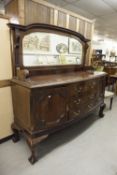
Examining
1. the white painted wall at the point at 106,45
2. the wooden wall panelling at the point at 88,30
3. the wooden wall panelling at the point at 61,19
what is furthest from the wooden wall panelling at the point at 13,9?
the white painted wall at the point at 106,45

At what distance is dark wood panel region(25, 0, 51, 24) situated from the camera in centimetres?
199

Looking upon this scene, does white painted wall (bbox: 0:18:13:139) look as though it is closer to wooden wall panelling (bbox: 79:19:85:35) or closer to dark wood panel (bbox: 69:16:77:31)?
dark wood panel (bbox: 69:16:77:31)

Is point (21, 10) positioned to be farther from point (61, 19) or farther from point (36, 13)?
point (61, 19)

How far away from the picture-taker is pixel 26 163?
1713 mm

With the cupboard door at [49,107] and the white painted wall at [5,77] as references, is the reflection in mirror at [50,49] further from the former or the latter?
the cupboard door at [49,107]

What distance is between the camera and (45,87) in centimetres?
158

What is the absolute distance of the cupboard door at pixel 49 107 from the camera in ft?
5.23

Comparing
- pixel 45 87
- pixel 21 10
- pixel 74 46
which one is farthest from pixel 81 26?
pixel 45 87

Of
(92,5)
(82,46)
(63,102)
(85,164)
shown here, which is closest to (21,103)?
(63,102)

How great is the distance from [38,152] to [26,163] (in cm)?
25

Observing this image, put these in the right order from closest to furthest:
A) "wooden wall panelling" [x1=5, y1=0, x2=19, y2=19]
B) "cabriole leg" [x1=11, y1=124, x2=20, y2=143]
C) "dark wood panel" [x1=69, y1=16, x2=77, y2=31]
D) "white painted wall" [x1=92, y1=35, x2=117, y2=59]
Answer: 1. "wooden wall panelling" [x1=5, y1=0, x2=19, y2=19]
2. "cabriole leg" [x1=11, y1=124, x2=20, y2=143]
3. "dark wood panel" [x1=69, y1=16, x2=77, y2=31]
4. "white painted wall" [x1=92, y1=35, x2=117, y2=59]

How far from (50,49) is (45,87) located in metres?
1.05

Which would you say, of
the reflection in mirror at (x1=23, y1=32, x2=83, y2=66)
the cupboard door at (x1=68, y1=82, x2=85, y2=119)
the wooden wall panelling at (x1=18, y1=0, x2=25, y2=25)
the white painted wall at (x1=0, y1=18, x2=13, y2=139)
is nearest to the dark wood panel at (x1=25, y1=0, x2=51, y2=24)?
the wooden wall panelling at (x1=18, y1=0, x2=25, y2=25)

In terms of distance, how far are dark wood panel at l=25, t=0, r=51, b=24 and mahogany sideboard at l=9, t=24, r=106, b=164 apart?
12 centimetres
